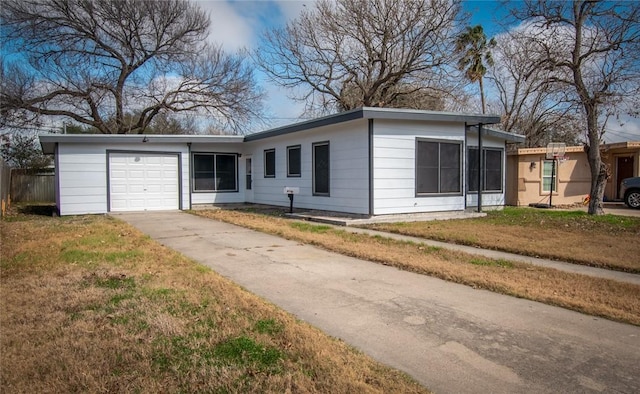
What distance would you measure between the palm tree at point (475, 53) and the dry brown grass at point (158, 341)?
24072 millimetres

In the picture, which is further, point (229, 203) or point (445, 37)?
point (445, 37)

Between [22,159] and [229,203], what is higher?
[22,159]

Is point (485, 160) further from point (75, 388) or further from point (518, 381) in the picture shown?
point (75, 388)

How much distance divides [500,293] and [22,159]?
1283 inches

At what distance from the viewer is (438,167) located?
1309 centimetres

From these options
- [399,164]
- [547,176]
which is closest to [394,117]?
[399,164]

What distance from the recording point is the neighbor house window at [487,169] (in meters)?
15.2

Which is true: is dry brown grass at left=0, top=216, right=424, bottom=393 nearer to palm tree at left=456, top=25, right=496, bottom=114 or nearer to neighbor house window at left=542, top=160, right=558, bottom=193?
neighbor house window at left=542, top=160, right=558, bottom=193

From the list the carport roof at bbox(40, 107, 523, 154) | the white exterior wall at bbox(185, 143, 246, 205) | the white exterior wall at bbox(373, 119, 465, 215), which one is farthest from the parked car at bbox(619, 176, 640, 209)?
the white exterior wall at bbox(185, 143, 246, 205)

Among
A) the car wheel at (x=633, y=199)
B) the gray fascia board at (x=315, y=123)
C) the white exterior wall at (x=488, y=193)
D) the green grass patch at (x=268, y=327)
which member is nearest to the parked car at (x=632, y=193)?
the car wheel at (x=633, y=199)

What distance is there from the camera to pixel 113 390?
2756 millimetres

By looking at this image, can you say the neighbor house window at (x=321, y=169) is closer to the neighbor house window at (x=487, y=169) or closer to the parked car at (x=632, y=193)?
the neighbor house window at (x=487, y=169)

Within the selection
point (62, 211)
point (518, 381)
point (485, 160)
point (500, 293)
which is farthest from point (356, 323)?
point (62, 211)

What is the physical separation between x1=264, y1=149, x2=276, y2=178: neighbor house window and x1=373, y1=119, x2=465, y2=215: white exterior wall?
6022 millimetres
